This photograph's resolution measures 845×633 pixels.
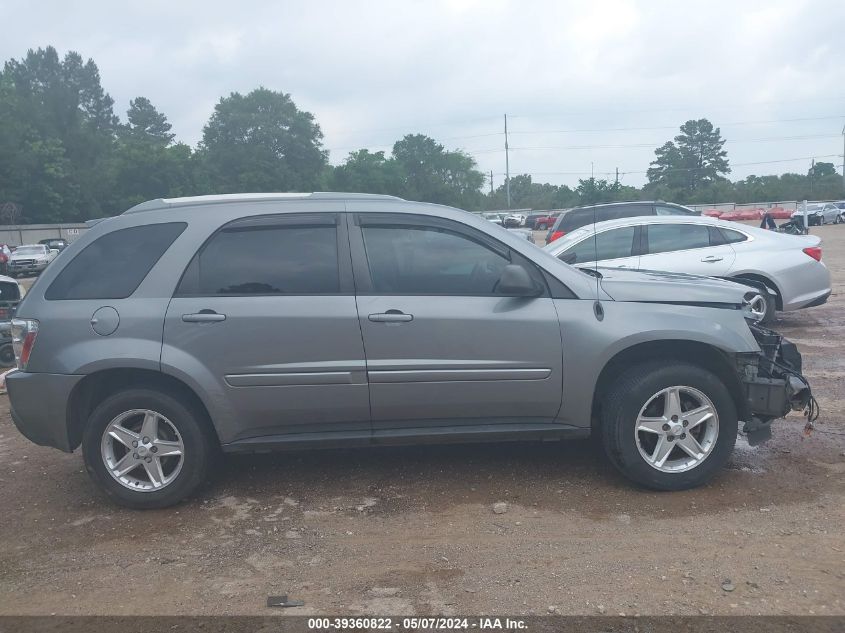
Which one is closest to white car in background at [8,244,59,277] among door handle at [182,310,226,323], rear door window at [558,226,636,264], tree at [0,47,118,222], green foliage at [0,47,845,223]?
green foliage at [0,47,845,223]

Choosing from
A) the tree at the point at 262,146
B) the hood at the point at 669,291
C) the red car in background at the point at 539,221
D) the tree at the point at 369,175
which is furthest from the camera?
the red car in background at the point at 539,221

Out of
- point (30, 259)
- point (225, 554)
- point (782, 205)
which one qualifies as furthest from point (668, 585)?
point (782, 205)

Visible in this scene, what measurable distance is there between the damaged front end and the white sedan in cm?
455

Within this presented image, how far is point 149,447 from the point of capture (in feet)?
14.7

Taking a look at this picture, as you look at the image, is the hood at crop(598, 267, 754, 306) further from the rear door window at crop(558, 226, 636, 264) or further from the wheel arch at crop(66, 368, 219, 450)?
the rear door window at crop(558, 226, 636, 264)

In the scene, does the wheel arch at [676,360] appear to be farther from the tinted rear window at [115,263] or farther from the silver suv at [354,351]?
the tinted rear window at [115,263]

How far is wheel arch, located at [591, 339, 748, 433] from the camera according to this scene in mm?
4551

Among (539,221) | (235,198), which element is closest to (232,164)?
(539,221)

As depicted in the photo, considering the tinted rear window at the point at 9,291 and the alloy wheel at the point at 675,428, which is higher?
the tinted rear window at the point at 9,291

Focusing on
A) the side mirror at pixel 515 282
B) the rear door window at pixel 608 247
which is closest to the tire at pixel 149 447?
the side mirror at pixel 515 282

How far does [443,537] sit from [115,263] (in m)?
2.65

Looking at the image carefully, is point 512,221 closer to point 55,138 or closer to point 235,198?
point 235,198

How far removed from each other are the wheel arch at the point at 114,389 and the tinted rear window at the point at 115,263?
1.62 feet

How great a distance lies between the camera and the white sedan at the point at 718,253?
9.24m
